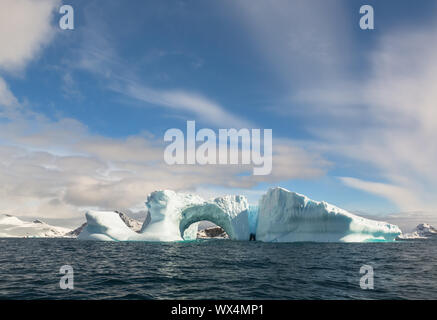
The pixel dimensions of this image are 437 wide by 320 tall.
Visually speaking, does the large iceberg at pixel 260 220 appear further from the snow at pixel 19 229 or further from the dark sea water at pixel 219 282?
the snow at pixel 19 229

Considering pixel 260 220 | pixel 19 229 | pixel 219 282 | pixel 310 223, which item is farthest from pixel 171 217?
pixel 19 229

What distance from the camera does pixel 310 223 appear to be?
3872 centimetres

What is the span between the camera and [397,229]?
135ft

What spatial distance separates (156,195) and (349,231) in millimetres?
27360

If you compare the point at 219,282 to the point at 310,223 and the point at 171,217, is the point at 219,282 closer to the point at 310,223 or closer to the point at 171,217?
the point at 171,217

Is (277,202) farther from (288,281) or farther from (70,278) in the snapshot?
(70,278)

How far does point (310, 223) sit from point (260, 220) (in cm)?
893

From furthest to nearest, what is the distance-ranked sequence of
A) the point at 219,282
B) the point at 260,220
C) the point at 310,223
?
the point at 260,220 → the point at 310,223 → the point at 219,282

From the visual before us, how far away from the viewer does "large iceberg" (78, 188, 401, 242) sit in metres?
37.1

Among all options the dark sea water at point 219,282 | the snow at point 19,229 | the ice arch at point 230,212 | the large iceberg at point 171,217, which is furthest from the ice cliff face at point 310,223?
the snow at point 19,229

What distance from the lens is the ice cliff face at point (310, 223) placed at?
36.8m

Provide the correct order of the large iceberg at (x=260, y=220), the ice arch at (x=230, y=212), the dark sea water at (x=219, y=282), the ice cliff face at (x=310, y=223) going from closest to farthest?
the dark sea water at (x=219, y=282) < the ice cliff face at (x=310, y=223) < the large iceberg at (x=260, y=220) < the ice arch at (x=230, y=212)

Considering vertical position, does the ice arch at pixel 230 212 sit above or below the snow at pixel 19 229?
above
